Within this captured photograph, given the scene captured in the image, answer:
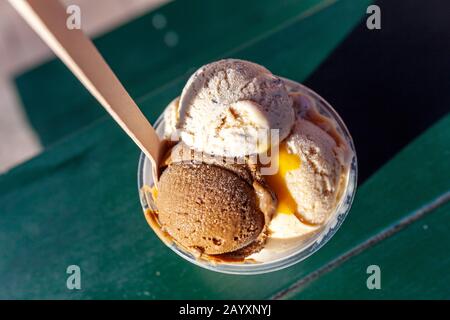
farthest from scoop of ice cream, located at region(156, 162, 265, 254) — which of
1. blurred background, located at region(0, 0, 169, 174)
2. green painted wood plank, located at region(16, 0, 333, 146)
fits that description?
blurred background, located at region(0, 0, 169, 174)

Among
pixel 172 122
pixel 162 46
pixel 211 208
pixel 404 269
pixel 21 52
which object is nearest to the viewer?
pixel 211 208

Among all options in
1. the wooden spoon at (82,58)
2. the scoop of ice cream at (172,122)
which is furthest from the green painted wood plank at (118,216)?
the wooden spoon at (82,58)

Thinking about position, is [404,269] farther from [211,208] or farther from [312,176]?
[211,208]

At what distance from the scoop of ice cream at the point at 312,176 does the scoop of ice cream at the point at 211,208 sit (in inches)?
3.3

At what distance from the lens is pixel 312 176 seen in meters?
0.81

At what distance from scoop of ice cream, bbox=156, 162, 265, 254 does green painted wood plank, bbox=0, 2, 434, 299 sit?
0.93 ft

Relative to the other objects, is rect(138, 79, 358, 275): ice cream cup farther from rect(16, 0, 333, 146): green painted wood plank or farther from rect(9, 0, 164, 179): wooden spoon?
rect(16, 0, 333, 146): green painted wood plank

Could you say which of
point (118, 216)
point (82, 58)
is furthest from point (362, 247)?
point (82, 58)

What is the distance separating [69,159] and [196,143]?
0.46 metres

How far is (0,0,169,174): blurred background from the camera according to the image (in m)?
1.62

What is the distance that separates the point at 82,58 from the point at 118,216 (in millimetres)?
572

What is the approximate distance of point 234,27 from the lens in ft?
4.31
